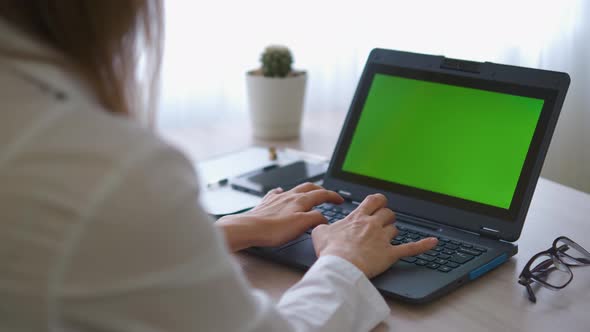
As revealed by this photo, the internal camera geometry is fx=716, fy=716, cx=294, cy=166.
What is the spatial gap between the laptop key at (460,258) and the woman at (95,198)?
39 centimetres

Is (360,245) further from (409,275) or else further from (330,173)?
(330,173)

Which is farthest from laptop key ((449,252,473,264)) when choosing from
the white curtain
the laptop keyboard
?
the white curtain

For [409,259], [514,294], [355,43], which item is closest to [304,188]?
[409,259]

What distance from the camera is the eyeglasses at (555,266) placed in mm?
963

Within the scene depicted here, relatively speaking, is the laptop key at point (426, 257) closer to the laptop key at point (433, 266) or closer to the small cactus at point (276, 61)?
the laptop key at point (433, 266)

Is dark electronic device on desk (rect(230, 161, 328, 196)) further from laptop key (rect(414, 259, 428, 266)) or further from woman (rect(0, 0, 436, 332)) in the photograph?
woman (rect(0, 0, 436, 332))

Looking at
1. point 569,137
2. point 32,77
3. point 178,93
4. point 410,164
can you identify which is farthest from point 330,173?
point 569,137

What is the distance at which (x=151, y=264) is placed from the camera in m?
0.58

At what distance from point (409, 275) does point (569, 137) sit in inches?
67.6

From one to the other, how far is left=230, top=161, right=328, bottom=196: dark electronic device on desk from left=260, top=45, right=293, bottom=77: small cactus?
31 cm

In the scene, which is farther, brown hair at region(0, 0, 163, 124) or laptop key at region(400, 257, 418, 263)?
laptop key at region(400, 257, 418, 263)

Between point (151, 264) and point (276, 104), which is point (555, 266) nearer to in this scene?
point (151, 264)

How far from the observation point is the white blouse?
21.4 inches

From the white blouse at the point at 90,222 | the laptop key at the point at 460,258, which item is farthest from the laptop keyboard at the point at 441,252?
the white blouse at the point at 90,222
